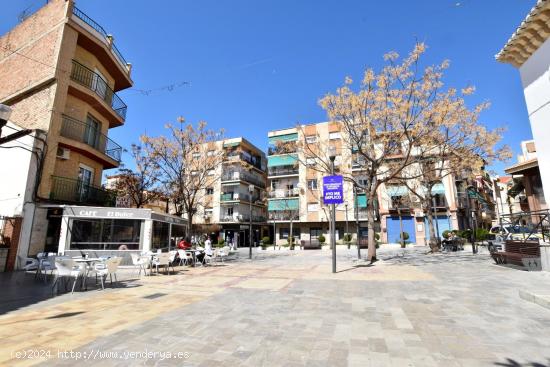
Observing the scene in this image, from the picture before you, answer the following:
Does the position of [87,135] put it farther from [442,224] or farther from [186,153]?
[442,224]

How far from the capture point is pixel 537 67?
8633mm

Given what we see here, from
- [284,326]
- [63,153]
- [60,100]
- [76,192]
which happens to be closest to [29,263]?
[76,192]

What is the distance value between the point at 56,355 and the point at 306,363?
10.9ft

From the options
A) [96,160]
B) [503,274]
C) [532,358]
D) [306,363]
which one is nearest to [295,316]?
[306,363]

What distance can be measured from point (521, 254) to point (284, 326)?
11.7 meters

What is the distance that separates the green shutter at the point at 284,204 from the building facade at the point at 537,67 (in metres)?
35.3

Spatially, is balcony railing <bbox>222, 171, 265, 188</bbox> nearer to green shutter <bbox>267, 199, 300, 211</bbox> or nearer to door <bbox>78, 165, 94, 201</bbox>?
green shutter <bbox>267, 199, 300, 211</bbox>

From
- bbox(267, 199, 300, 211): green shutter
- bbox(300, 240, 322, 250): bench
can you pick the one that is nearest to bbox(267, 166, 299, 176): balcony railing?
bbox(267, 199, 300, 211): green shutter

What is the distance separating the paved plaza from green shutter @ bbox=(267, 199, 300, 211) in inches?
1371

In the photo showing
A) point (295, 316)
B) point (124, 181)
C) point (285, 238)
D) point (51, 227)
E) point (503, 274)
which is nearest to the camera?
point (295, 316)

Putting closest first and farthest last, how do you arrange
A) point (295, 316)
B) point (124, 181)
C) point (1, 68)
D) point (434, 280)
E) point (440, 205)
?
point (295, 316), point (434, 280), point (1, 68), point (124, 181), point (440, 205)

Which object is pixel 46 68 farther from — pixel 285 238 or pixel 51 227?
pixel 285 238

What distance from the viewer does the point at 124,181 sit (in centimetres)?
2823

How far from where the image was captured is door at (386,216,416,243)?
3775cm
